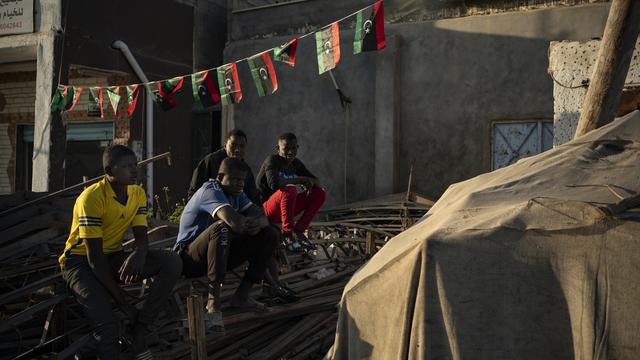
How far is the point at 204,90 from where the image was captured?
31.6ft

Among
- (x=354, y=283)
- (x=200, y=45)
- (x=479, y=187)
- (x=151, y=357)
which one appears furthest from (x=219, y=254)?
(x=200, y=45)

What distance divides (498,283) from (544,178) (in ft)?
2.89

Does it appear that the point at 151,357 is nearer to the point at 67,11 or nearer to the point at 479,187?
the point at 479,187

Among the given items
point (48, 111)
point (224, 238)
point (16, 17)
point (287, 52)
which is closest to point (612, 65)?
point (224, 238)

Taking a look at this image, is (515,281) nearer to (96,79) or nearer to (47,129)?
(47,129)

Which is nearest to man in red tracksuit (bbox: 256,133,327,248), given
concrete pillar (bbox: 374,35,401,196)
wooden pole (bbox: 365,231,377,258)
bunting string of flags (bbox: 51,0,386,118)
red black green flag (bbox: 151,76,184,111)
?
wooden pole (bbox: 365,231,377,258)

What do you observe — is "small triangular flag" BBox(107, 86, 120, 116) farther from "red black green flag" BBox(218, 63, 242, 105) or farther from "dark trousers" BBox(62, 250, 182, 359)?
"dark trousers" BBox(62, 250, 182, 359)

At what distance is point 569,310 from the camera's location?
3.31 m

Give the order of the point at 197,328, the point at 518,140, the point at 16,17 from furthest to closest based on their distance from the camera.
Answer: the point at 16,17
the point at 518,140
the point at 197,328

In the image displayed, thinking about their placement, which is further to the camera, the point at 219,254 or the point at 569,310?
the point at 219,254

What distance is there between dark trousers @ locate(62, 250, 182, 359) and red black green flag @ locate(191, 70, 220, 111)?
16.5 ft

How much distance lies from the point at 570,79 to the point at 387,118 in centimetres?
482

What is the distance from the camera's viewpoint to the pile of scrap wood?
494cm

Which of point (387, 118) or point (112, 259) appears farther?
point (387, 118)
